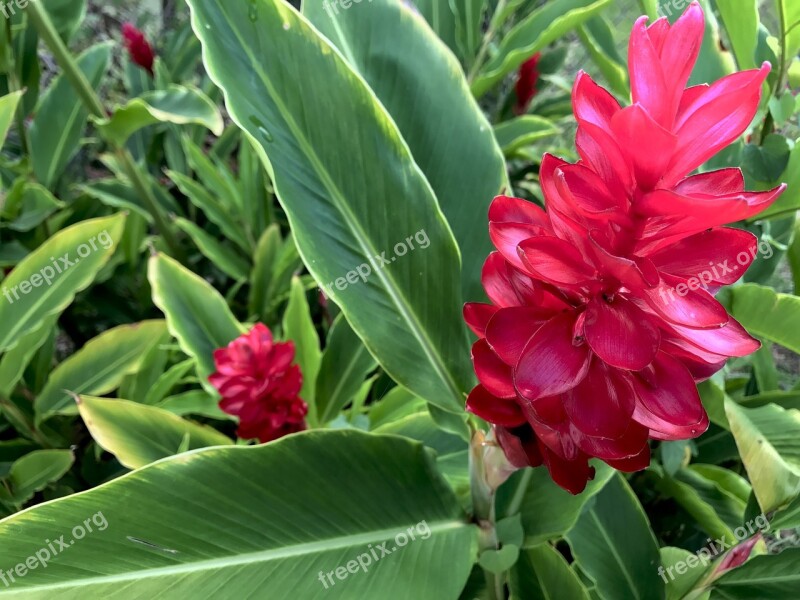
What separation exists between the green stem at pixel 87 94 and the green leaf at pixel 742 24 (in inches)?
45.1

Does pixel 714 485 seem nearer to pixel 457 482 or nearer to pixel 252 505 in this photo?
pixel 457 482

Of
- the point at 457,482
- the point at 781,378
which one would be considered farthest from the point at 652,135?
the point at 781,378

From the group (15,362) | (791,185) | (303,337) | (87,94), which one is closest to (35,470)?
(15,362)

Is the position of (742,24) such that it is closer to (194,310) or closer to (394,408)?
(394,408)

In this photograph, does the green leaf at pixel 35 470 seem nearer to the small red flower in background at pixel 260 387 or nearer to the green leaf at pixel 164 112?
the small red flower in background at pixel 260 387

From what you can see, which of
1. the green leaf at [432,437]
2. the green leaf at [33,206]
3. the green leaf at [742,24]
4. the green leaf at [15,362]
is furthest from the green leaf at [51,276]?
the green leaf at [742,24]

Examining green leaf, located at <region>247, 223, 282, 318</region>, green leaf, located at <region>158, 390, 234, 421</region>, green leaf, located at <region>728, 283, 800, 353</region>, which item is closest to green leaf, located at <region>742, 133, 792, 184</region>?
green leaf, located at <region>728, 283, 800, 353</region>

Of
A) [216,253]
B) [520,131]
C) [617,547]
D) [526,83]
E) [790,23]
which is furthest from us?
[526,83]

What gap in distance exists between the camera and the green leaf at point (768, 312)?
673 mm

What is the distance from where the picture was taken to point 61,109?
4.81ft

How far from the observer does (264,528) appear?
1.68ft

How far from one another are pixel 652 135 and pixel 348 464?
0.39 m

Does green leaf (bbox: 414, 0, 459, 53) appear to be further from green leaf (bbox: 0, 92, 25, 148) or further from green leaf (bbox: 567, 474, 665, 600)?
green leaf (bbox: 567, 474, 665, 600)

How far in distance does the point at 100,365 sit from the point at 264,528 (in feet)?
2.69
